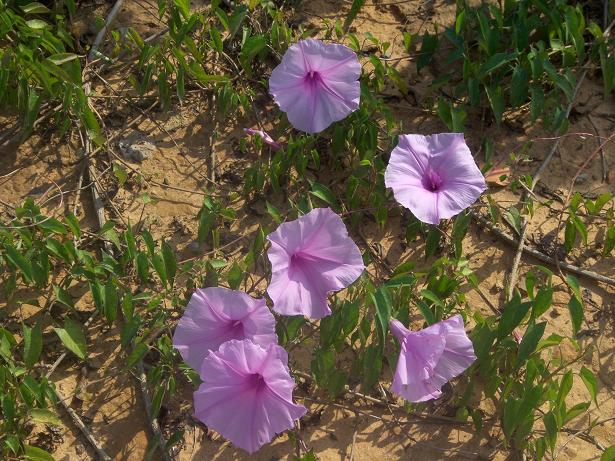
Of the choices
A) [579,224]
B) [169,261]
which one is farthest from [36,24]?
[579,224]

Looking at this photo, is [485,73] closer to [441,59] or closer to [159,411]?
[441,59]

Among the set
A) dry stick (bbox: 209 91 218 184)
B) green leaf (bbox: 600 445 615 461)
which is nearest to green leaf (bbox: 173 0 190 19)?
dry stick (bbox: 209 91 218 184)

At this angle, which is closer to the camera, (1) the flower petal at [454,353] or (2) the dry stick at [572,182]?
(1) the flower petal at [454,353]

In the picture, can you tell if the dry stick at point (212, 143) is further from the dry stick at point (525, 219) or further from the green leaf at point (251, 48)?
the dry stick at point (525, 219)

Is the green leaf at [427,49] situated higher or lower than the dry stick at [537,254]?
higher

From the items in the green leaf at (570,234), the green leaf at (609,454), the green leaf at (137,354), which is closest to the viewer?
the green leaf at (609,454)

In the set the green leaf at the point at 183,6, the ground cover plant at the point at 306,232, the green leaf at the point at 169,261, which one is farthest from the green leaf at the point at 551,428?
the green leaf at the point at 183,6

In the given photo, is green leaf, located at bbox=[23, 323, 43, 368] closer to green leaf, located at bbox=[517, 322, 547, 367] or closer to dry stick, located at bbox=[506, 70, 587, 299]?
green leaf, located at bbox=[517, 322, 547, 367]

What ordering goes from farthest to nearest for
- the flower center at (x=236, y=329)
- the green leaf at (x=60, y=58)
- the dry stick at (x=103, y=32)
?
1. the dry stick at (x=103, y=32)
2. the green leaf at (x=60, y=58)
3. the flower center at (x=236, y=329)
